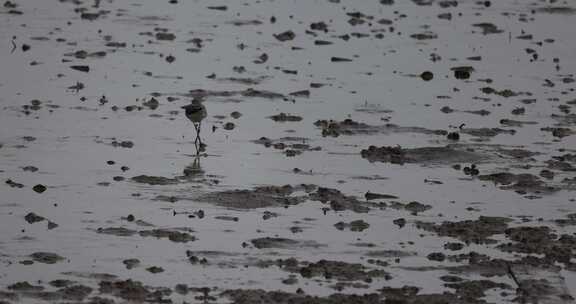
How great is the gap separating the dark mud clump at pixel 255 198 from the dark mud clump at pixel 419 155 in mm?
2065

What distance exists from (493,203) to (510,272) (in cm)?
265

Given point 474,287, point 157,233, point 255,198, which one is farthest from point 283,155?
point 474,287

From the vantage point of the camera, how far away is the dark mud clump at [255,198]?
15.4 meters

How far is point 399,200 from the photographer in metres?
15.9

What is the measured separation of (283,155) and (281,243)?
3.73m

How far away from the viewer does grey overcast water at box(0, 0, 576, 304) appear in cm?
1309

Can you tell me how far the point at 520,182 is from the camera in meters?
16.7

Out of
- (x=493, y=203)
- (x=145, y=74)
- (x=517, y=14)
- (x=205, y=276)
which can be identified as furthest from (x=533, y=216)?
(x=517, y=14)

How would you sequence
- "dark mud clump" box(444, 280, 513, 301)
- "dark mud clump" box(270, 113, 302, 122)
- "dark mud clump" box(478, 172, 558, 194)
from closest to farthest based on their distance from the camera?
1. "dark mud clump" box(444, 280, 513, 301)
2. "dark mud clump" box(478, 172, 558, 194)
3. "dark mud clump" box(270, 113, 302, 122)

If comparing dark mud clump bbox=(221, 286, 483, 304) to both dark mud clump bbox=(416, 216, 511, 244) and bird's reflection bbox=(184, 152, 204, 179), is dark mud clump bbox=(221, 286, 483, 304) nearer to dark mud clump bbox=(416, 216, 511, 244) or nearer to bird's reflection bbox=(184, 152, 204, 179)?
dark mud clump bbox=(416, 216, 511, 244)

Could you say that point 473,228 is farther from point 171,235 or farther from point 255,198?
point 171,235

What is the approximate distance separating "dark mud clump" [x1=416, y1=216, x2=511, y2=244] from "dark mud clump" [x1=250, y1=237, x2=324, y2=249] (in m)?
1.48

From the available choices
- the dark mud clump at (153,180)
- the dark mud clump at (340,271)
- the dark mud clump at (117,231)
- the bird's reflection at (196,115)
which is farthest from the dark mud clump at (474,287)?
the bird's reflection at (196,115)

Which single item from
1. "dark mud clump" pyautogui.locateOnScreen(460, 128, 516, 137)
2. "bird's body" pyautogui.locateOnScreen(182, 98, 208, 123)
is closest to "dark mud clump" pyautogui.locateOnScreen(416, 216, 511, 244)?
"dark mud clump" pyautogui.locateOnScreen(460, 128, 516, 137)
